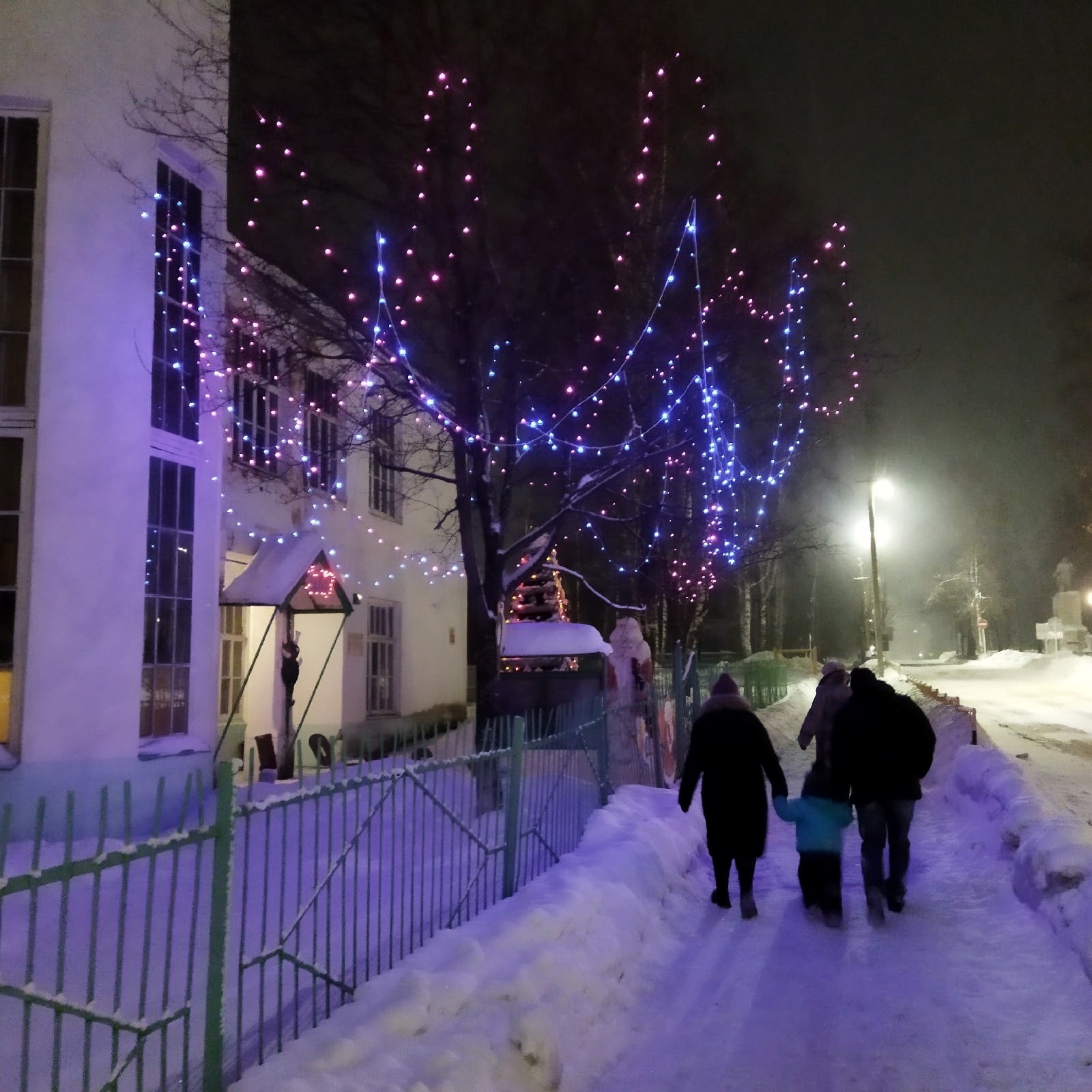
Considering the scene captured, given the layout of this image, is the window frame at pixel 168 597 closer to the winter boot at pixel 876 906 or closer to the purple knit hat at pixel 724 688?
the purple knit hat at pixel 724 688

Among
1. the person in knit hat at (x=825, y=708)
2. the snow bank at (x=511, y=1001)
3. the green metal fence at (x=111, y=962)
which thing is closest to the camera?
Result: the green metal fence at (x=111, y=962)

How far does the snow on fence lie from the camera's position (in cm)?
337

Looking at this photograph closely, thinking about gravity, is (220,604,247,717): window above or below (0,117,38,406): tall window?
below

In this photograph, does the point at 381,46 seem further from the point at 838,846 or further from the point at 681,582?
the point at 681,582

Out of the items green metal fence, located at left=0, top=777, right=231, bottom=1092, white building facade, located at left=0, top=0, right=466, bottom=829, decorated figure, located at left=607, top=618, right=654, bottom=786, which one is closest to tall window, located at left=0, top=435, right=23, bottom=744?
white building facade, located at left=0, top=0, right=466, bottom=829

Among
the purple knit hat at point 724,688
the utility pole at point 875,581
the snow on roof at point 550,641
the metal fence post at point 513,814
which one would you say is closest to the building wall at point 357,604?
the snow on roof at point 550,641

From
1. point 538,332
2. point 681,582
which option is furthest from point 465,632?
point 538,332

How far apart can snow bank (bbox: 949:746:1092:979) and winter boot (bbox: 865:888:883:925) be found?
993mm

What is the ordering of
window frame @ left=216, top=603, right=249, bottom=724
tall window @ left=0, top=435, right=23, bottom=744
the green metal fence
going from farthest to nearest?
window frame @ left=216, top=603, right=249, bottom=724 < tall window @ left=0, top=435, right=23, bottom=744 < the green metal fence

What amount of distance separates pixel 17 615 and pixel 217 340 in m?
3.82

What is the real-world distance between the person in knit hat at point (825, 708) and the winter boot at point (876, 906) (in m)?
0.95

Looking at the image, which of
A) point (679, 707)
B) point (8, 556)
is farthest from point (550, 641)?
point (8, 556)

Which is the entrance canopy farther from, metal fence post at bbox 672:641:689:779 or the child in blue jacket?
the child in blue jacket

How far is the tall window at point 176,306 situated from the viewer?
10781 mm
